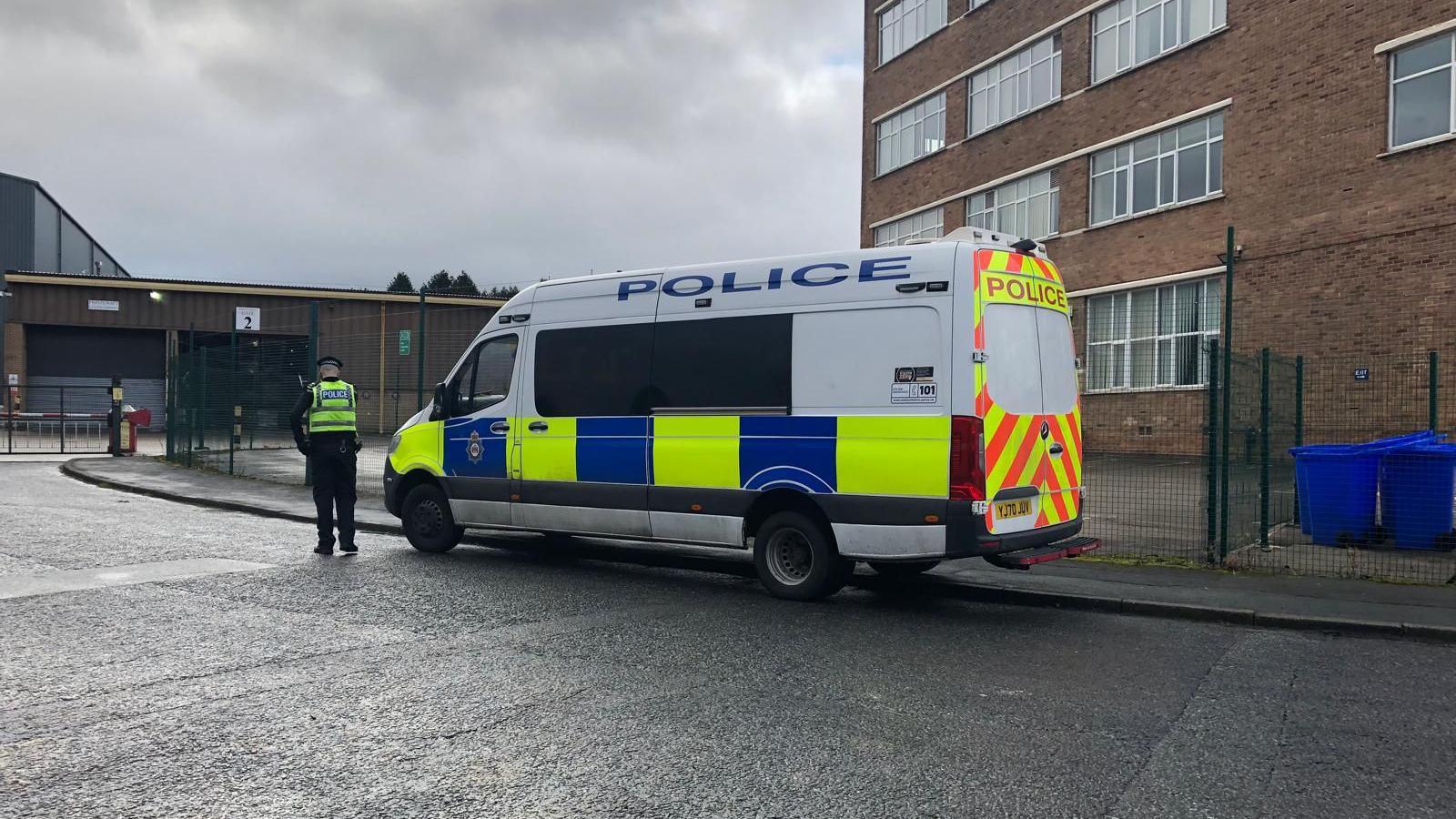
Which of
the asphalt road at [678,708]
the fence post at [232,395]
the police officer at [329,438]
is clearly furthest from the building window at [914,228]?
the asphalt road at [678,708]

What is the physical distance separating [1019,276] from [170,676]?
220 inches

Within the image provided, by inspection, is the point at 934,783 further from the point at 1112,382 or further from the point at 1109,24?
the point at 1109,24

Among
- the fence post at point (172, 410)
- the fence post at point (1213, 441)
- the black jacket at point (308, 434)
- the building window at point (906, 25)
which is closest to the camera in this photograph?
the fence post at point (1213, 441)

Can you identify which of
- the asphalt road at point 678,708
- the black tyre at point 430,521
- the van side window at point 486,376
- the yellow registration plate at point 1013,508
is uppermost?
the van side window at point 486,376

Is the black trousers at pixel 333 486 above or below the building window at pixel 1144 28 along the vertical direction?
below

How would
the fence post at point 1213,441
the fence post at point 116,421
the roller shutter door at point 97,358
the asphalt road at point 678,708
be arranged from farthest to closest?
the roller shutter door at point 97,358, the fence post at point 116,421, the fence post at point 1213,441, the asphalt road at point 678,708

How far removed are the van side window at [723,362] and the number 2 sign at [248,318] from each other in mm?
31214

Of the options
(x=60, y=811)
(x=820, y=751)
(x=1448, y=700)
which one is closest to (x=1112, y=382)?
(x=1448, y=700)

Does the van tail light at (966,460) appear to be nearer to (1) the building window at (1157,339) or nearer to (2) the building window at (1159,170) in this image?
(1) the building window at (1157,339)

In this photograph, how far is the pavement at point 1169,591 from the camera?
22.7 ft

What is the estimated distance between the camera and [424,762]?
400cm

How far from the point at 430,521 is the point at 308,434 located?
1462mm

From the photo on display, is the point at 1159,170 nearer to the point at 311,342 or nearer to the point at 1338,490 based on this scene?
the point at 1338,490

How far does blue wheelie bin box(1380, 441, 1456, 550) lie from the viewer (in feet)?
31.5
